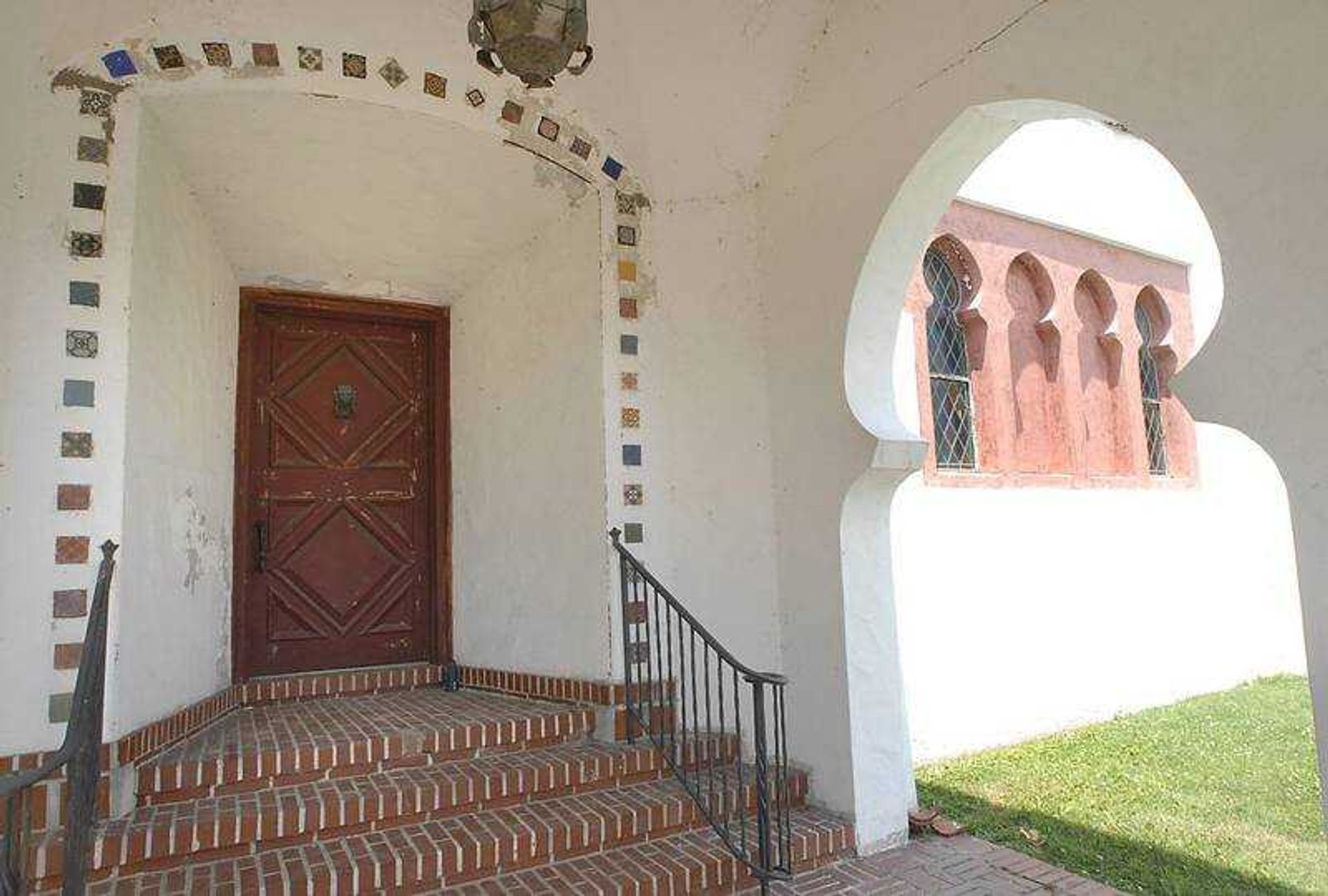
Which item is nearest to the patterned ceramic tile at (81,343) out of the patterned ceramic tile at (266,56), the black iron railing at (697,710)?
the patterned ceramic tile at (266,56)

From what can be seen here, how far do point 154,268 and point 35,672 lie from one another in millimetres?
1727

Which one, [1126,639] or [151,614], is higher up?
[151,614]

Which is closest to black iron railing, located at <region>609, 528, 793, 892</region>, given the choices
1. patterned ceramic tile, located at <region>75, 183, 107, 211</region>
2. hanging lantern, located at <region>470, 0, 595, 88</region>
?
hanging lantern, located at <region>470, 0, 595, 88</region>

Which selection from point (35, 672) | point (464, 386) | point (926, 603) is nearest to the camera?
point (35, 672)

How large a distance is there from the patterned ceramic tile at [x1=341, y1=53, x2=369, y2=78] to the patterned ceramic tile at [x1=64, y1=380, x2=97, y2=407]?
175 centimetres

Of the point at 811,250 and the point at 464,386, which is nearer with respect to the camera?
the point at 811,250

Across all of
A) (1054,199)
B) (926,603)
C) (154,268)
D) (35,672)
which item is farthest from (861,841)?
(1054,199)

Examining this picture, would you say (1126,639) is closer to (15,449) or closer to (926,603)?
(926,603)

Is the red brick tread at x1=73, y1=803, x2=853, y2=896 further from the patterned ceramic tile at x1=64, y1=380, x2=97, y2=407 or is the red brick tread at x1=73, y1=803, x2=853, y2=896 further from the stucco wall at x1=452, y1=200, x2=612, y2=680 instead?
the patterned ceramic tile at x1=64, y1=380, x2=97, y2=407

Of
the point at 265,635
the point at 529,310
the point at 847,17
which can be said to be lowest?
the point at 265,635

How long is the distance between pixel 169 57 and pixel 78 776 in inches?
113

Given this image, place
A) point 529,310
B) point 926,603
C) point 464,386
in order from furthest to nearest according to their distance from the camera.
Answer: point 926,603, point 464,386, point 529,310

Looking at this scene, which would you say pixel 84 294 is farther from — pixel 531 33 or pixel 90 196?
pixel 531 33

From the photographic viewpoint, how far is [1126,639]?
7.11 metres
